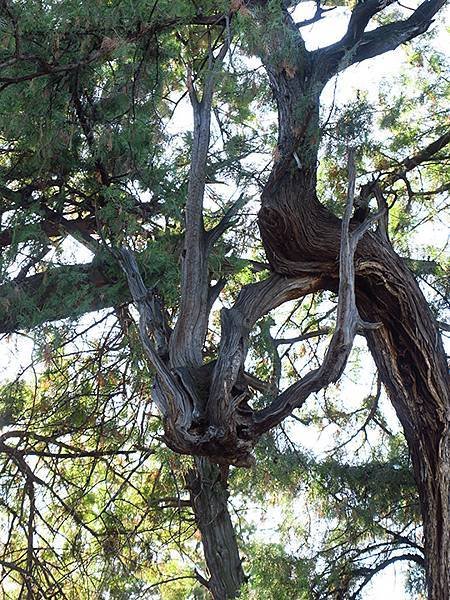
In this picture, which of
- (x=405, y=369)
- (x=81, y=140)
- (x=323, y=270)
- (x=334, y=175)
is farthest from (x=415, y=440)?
(x=81, y=140)

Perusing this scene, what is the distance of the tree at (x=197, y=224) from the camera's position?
398 centimetres

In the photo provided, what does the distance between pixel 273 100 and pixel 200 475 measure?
2.06 meters

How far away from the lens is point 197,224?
4.01 m

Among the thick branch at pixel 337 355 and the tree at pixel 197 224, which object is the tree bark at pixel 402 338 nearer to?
the tree at pixel 197 224

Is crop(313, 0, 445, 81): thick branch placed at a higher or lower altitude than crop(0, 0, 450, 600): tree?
higher

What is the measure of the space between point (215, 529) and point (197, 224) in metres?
2.23

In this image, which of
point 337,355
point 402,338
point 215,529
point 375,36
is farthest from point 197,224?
point 215,529

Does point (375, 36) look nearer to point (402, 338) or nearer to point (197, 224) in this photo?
point (402, 338)

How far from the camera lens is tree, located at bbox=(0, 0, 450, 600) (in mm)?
3984

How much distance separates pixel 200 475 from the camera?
18.2 feet

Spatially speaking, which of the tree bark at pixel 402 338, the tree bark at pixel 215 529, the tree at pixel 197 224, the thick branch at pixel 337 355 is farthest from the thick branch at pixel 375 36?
the tree bark at pixel 215 529

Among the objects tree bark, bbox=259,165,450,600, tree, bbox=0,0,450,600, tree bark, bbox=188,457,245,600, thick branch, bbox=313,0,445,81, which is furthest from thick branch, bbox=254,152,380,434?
tree bark, bbox=188,457,245,600

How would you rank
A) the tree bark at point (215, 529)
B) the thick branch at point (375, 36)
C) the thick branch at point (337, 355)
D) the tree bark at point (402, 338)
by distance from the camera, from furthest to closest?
the tree bark at point (215, 529) → the thick branch at point (375, 36) → the tree bark at point (402, 338) → the thick branch at point (337, 355)

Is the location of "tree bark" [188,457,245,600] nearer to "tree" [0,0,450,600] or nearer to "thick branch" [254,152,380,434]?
"tree" [0,0,450,600]
